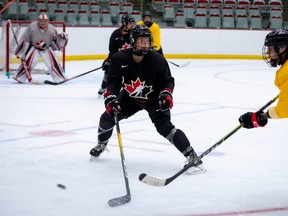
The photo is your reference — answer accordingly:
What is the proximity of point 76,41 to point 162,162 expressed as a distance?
8.42 m

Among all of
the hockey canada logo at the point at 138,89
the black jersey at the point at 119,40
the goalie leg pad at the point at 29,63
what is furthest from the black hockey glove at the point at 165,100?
the goalie leg pad at the point at 29,63

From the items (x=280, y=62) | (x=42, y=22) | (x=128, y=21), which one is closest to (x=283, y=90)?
(x=280, y=62)

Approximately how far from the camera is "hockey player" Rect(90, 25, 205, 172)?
3.44 metres

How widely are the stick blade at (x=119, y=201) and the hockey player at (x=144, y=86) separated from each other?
0.70 m

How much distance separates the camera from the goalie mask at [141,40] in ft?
11.3

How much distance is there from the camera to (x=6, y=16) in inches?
425

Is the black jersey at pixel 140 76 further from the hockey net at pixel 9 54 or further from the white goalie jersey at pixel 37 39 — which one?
the hockey net at pixel 9 54

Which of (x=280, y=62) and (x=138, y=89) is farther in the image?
(x=138, y=89)

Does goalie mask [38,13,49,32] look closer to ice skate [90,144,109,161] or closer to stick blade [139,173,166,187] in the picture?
ice skate [90,144,109,161]

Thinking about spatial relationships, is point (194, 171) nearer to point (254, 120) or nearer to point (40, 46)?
point (254, 120)

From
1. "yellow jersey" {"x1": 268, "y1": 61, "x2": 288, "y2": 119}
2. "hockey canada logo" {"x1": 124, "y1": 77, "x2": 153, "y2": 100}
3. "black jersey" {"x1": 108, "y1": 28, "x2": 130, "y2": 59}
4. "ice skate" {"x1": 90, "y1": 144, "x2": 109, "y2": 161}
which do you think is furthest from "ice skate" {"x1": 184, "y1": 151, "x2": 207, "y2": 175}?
"black jersey" {"x1": 108, "y1": 28, "x2": 130, "y2": 59}

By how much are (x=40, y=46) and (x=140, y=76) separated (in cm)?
475

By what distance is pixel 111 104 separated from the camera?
11.2 feet

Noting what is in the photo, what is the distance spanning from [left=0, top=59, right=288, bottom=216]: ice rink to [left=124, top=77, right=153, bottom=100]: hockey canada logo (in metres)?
0.45
